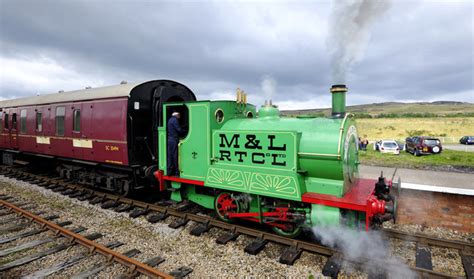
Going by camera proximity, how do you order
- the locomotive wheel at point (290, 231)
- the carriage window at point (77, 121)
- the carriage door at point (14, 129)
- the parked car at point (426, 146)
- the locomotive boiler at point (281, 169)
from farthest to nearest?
the parked car at point (426, 146), the carriage door at point (14, 129), the carriage window at point (77, 121), the locomotive wheel at point (290, 231), the locomotive boiler at point (281, 169)

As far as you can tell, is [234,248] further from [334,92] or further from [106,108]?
[106,108]

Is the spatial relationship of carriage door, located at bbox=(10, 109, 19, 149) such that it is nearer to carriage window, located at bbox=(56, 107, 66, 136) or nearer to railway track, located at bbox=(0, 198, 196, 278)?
carriage window, located at bbox=(56, 107, 66, 136)

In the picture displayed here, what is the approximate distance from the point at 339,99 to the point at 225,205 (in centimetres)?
353

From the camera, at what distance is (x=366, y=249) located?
553 centimetres

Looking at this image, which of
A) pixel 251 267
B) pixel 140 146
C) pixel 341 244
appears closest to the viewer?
pixel 251 267

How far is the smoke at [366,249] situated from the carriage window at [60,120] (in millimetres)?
9601

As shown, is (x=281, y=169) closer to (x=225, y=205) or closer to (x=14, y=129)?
(x=225, y=205)

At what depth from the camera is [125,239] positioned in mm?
6211

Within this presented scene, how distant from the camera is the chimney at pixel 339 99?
19.3ft

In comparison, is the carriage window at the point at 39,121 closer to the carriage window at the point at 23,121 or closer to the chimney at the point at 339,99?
the carriage window at the point at 23,121

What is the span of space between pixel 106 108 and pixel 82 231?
12.2ft

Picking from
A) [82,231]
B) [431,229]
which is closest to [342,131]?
[431,229]

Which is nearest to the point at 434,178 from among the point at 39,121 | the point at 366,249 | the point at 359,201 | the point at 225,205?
the point at 366,249

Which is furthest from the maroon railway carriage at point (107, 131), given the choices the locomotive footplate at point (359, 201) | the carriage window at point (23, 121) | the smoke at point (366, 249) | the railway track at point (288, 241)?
the smoke at point (366, 249)
